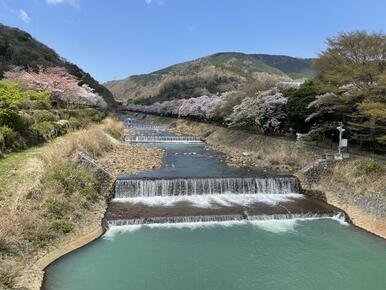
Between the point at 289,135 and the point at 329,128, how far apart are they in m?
6.51

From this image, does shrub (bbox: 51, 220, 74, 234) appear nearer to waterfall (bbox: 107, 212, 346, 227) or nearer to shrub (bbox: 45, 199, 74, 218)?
shrub (bbox: 45, 199, 74, 218)

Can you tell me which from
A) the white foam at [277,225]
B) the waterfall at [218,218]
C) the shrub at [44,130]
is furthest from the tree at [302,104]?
the shrub at [44,130]

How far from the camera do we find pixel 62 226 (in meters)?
12.9

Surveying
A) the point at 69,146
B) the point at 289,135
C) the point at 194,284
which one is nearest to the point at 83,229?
the point at 194,284

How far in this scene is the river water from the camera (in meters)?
11.0

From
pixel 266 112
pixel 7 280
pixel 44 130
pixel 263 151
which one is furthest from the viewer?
pixel 266 112

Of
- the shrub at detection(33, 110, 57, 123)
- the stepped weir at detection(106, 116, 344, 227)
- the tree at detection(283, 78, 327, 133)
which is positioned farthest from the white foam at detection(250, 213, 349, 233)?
the shrub at detection(33, 110, 57, 123)

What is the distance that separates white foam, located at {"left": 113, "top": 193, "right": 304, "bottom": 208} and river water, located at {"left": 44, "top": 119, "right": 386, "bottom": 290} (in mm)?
47

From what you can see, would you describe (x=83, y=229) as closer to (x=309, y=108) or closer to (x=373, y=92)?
(x=373, y=92)

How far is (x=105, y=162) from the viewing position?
81.3 feet

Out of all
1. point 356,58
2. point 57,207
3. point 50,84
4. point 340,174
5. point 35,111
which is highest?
point 356,58

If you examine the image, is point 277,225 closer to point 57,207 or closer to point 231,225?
point 231,225

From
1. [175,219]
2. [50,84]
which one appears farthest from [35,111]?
[175,219]

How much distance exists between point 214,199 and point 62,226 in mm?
7953
